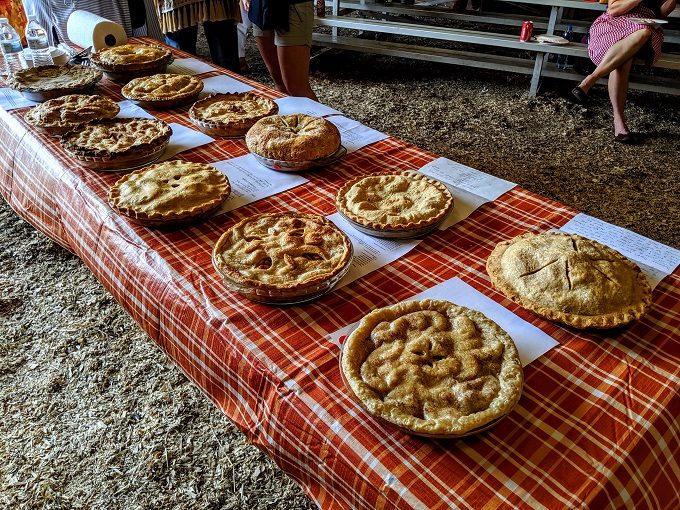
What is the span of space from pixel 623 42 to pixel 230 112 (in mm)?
2903

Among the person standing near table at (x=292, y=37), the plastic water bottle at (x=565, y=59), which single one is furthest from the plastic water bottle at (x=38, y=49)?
the plastic water bottle at (x=565, y=59)

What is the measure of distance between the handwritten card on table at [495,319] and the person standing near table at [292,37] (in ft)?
6.54

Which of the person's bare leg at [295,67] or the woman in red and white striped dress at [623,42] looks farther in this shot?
the woman in red and white striped dress at [623,42]

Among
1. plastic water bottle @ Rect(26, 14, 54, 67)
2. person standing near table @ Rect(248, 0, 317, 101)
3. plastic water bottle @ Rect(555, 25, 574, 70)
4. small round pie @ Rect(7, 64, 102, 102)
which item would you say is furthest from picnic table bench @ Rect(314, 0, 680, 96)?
small round pie @ Rect(7, 64, 102, 102)

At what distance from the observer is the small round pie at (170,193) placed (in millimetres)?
1327

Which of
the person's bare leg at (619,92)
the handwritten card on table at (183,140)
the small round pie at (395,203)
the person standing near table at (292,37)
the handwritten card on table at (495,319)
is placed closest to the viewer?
the handwritten card on table at (495,319)

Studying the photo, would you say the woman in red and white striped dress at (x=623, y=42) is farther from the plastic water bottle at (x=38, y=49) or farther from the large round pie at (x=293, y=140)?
the plastic water bottle at (x=38, y=49)

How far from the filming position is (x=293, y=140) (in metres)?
1.57

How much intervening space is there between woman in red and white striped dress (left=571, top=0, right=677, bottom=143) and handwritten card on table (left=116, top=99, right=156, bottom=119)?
3041mm

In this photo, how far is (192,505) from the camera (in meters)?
1.48

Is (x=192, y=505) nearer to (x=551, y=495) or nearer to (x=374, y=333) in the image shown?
(x=374, y=333)

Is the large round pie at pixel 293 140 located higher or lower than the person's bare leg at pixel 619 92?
higher

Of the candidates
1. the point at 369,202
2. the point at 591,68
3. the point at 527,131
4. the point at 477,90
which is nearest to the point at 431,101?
the point at 477,90

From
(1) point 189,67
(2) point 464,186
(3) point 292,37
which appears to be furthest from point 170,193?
(3) point 292,37
